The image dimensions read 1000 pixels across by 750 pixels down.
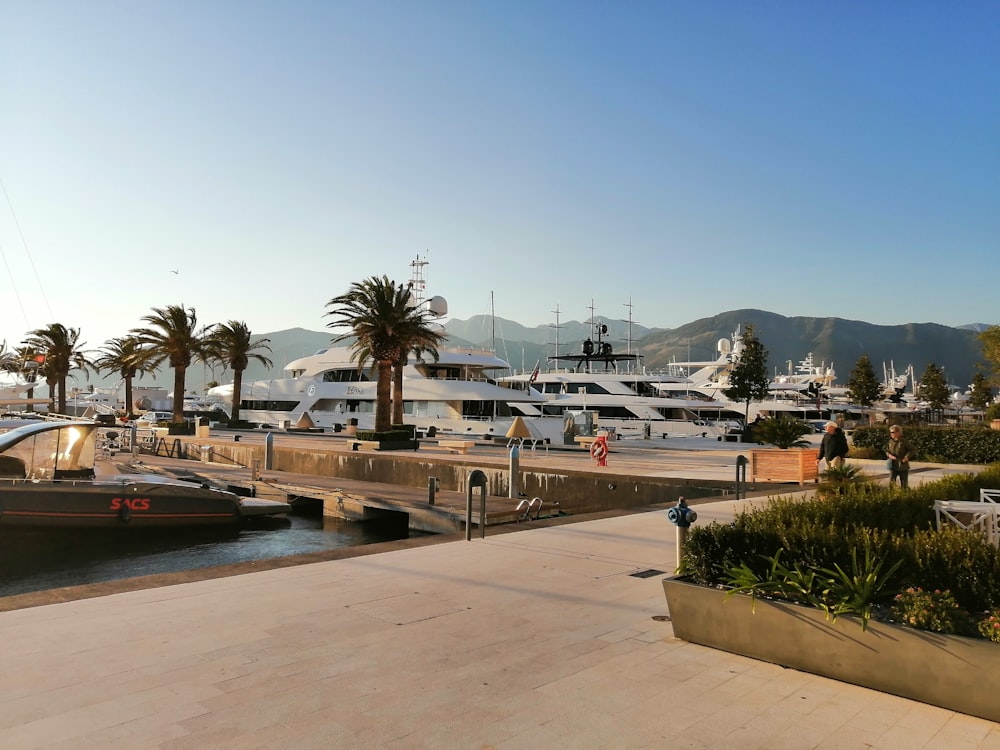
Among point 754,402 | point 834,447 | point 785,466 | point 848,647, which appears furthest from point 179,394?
point 848,647

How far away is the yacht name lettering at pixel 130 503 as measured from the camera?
16.5 meters

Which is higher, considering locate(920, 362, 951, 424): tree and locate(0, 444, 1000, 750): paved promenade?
locate(920, 362, 951, 424): tree

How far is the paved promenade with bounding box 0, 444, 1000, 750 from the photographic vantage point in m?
3.57

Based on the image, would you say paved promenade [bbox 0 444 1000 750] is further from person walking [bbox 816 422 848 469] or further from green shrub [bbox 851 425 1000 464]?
green shrub [bbox 851 425 1000 464]

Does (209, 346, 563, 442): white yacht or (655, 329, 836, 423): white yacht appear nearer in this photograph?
(209, 346, 563, 442): white yacht

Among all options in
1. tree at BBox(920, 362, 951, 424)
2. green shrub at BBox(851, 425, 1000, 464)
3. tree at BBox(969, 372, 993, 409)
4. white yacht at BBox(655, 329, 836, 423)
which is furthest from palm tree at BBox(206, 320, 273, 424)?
tree at BBox(969, 372, 993, 409)

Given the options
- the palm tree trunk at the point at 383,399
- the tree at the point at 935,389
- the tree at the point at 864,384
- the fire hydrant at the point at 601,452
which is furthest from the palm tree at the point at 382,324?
the tree at the point at 935,389

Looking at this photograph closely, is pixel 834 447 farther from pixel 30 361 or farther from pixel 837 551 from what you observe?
pixel 30 361

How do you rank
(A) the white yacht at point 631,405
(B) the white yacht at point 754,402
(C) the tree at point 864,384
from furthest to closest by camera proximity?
(C) the tree at point 864,384
(B) the white yacht at point 754,402
(A) the white yacht at point 631,405

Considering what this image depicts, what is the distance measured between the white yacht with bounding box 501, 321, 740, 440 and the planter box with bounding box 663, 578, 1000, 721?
122 feet

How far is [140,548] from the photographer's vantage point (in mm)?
16281

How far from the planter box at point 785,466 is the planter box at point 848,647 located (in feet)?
39.6

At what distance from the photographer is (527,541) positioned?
916cm

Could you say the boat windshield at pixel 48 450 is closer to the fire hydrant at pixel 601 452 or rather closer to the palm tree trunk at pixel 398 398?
the fire hydrant at pixel 601 452
